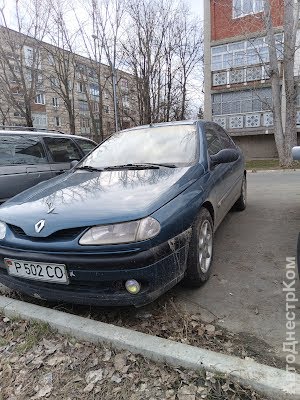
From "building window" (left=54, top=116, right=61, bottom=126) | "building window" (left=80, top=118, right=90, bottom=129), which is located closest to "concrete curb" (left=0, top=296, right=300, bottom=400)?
"building window" (left=54, top=116, right=61, bottom=126)

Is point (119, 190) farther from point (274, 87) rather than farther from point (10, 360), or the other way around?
point (274, 87)

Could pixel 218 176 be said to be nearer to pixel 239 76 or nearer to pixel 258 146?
pixel 239 76

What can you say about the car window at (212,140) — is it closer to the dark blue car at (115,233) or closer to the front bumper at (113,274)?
the dark blue car at (115,233)

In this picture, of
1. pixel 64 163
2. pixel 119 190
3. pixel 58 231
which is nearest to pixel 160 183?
pixel 119 190

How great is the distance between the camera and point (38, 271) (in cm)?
236

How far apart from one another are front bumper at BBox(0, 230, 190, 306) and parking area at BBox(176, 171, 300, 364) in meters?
0.52

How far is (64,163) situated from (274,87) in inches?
448

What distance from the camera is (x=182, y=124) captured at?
388cm

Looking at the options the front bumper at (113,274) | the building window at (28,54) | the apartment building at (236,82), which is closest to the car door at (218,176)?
the front bumper at (113,274)

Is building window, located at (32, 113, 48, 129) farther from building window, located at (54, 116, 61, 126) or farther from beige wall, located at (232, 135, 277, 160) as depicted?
beige wall, located at (232, 135, 277, 160)

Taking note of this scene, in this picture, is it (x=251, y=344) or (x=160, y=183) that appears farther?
(x=160, y=183)

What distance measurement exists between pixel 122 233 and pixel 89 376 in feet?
2.92

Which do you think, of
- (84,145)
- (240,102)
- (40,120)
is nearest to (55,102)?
(40,120)

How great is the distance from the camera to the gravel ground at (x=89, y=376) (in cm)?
177
